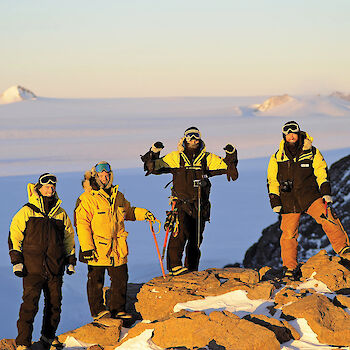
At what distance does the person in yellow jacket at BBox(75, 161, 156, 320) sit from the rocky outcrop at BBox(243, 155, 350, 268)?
11.6 meters

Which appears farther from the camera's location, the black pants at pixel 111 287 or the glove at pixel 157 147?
the glove at pixel 157 147

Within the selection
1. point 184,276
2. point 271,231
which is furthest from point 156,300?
point 271,231

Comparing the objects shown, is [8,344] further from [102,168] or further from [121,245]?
[102,168]

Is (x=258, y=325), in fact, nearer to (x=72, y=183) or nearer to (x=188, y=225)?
(x=188, y=225)

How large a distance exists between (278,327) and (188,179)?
11.9 feet

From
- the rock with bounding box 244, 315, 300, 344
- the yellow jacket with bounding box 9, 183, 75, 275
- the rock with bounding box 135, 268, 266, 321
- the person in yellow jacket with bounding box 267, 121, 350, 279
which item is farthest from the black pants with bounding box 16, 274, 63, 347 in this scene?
the person in yellow jacket with bounding box 267, 121, 350, 279

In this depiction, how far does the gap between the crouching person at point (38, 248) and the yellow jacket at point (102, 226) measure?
316 mm

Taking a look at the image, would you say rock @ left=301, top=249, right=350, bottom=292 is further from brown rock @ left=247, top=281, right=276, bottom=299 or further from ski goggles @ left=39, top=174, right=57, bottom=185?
ski goggles @ left=39, top=174, right=57, bottom=185

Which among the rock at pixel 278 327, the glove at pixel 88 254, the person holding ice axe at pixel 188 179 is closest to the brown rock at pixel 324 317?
the rock at pixel 278 327

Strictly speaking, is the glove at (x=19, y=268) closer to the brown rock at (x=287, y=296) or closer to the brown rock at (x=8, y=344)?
the brown rock at (x=8, y=344)

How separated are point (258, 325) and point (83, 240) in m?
2.98

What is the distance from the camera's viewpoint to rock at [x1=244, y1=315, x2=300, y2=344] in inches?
359

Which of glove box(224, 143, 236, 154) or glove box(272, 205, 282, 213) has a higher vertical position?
glove box(224, 143, 236, 154)

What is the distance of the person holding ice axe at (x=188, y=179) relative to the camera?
12.0 m
